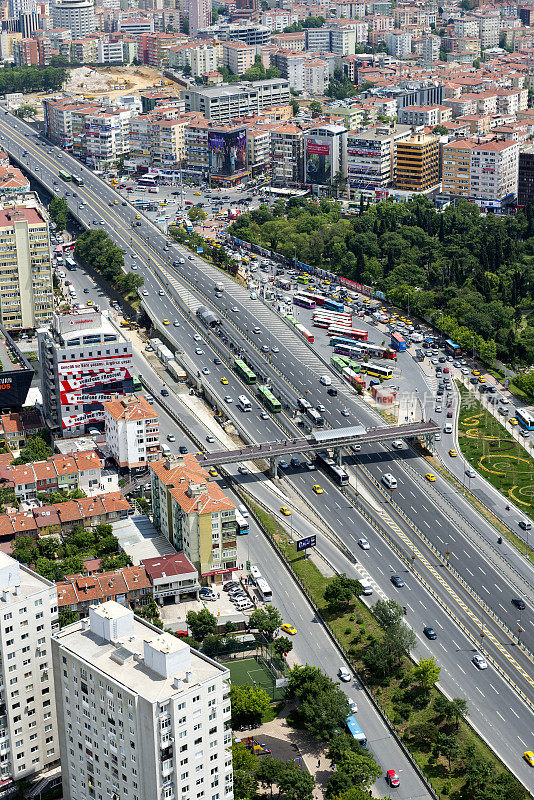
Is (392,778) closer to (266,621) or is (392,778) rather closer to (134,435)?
(266,621)

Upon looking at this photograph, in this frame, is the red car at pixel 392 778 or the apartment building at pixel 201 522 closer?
the red car at pixel 392 778

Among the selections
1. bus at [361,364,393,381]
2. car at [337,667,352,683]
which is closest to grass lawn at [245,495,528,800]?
car at [337,667,352,683]

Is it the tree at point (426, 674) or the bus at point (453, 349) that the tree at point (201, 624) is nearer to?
the tree at point (426, 674)

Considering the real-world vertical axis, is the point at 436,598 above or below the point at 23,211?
below

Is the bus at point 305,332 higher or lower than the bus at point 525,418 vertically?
higher

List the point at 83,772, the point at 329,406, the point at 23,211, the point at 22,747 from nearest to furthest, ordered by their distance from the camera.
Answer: the point at 83,772, the point at 22,747, the point at 329,406, the point at 23,211

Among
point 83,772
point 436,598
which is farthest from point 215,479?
point 83,772

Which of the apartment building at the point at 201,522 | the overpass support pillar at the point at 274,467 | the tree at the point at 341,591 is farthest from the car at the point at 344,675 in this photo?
the overpass support pillar at the point at 274,467

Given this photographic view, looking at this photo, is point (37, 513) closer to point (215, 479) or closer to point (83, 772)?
point (215, 479)
